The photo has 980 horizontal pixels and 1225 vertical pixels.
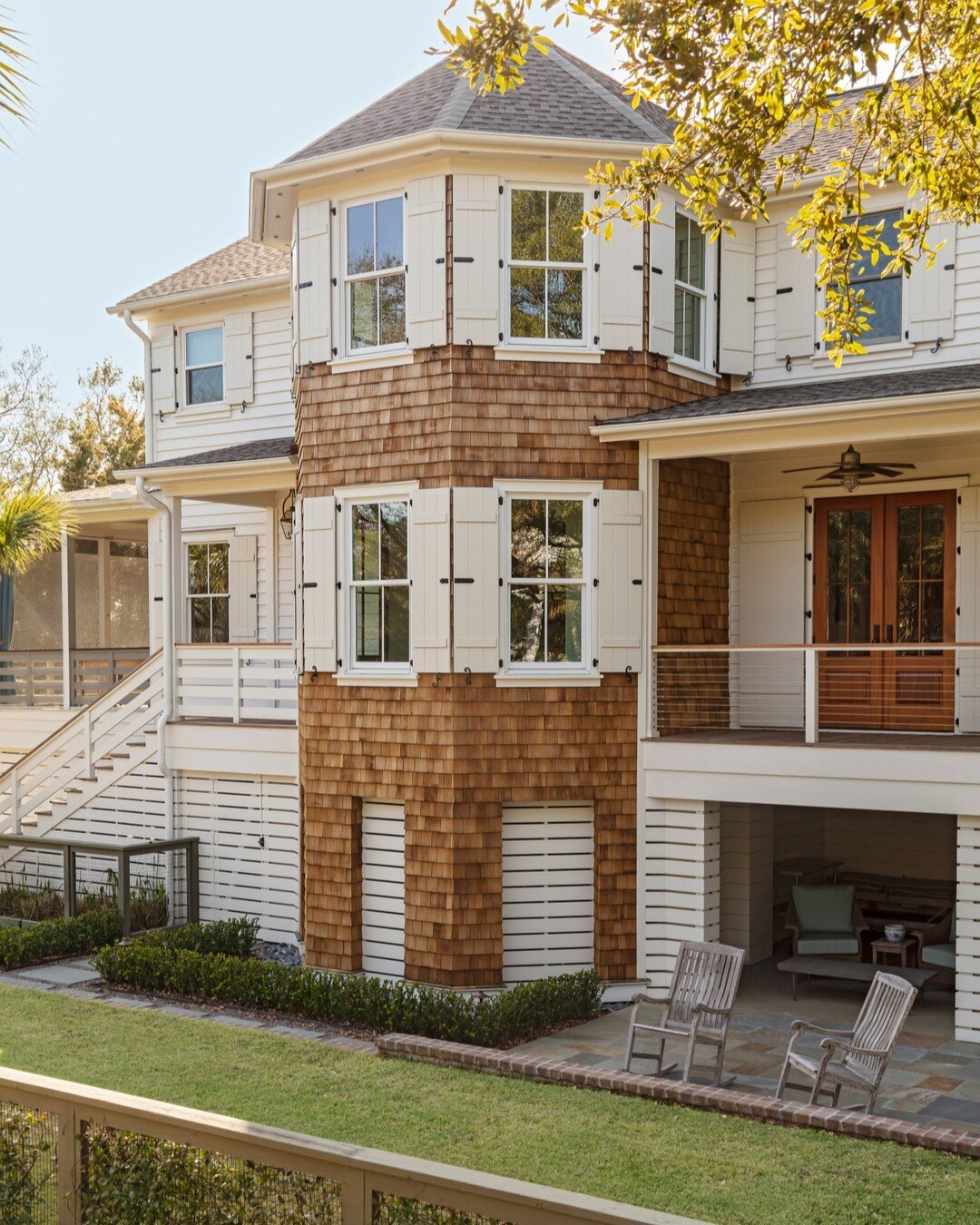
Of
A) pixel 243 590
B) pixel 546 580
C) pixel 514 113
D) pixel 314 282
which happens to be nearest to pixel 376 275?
pixel 314 282

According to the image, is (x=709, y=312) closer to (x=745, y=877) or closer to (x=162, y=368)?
(x=745, y=877)

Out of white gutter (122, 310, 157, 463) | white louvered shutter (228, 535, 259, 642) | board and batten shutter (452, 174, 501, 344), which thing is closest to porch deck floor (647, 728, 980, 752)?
board and batten shutter (452, 174, 501, 344)

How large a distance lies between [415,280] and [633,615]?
12.7 ft

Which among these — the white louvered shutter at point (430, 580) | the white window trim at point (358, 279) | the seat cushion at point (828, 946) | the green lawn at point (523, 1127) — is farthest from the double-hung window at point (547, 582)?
the green lawn at point (523, 1127)

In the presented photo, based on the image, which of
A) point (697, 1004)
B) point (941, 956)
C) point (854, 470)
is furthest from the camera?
point (854, 470)

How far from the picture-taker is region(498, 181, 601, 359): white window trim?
12.5 meters

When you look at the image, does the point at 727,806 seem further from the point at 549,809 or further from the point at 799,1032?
the point at 799,1032

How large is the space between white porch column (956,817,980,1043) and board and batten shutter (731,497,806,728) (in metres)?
3.36

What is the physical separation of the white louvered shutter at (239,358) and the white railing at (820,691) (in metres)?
7.64

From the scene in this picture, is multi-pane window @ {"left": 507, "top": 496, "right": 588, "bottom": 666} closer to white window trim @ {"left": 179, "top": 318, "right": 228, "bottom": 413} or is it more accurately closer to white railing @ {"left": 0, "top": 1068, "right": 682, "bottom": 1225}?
white window trim @ {"left": 179, "top": 318, "right": 228, "bottom": 413}

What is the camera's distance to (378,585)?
12.9 meters

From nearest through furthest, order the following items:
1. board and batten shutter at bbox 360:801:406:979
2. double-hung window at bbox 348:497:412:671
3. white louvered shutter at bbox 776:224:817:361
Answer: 1. double-hung window at bbox 348:497:412:671
2. board and batten shutter at bbox 360:801:406:979
3. white louvered shutter at bbox 776:224:817:361

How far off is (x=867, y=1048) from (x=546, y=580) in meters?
5.35

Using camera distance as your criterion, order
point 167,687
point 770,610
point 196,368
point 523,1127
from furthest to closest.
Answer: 1. point 196,368
2. point 167,687
3. point 770,610
4. point 523,1127
